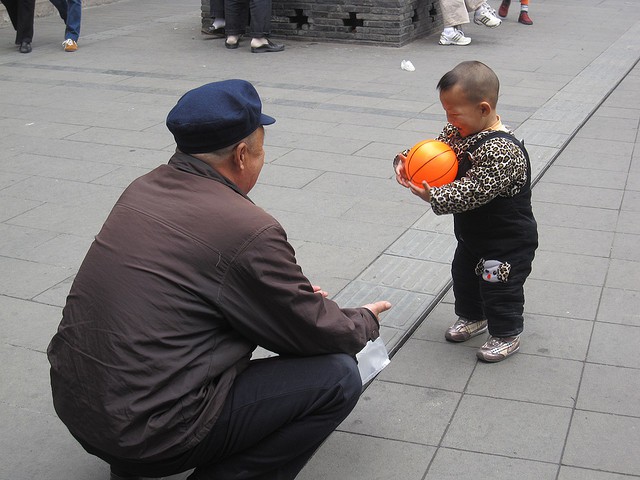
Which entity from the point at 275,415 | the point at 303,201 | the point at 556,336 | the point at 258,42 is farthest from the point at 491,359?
the point at 258,42

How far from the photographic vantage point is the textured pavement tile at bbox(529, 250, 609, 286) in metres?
4.61

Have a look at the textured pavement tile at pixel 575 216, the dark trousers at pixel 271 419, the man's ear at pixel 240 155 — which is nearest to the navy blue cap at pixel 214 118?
the man's ear at pixel 240 155

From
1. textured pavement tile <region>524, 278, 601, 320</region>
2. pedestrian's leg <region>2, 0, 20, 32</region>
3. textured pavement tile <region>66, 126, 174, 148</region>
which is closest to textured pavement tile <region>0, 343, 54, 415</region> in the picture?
textured pavement tile <region>524, 278, 601, 320</region>

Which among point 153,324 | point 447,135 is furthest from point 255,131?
point 447,135

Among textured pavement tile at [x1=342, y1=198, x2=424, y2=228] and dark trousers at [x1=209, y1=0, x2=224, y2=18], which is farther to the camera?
dark trousers at [x1=209, y1=0, x2=224, y2=18]

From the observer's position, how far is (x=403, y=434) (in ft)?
10.8

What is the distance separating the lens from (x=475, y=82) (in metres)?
3.34

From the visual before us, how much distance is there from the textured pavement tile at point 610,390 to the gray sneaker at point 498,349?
1.02 ft

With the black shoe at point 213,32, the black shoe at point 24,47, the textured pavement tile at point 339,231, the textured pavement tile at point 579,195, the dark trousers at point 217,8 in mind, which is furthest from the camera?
the black shoe at point 213,32

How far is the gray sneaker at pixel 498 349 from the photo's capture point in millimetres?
3789

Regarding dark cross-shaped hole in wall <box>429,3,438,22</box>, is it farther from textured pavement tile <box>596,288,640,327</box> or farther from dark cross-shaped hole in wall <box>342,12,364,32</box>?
textured pavement tile <box>596,288,640,327</box>

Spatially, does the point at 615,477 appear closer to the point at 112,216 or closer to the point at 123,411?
the point at 123,411

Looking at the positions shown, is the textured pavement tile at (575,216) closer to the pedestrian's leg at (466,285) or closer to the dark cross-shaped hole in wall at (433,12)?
the pedestrian's leg at (466,285)

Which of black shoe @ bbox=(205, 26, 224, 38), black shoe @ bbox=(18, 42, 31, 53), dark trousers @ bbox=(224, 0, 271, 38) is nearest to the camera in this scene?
dark trousers @ bbox=(224, 0, 271, 38)
